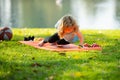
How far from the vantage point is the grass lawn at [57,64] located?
26.1ft

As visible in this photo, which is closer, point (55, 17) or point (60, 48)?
point (60, 48)

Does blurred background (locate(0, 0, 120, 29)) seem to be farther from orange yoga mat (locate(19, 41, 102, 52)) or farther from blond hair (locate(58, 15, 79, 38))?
orange yoga mat (locate(19, 41, 102, 52))

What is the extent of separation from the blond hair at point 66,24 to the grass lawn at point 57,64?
3.37 ft

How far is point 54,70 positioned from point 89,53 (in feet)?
7.32

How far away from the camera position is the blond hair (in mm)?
→ 11672

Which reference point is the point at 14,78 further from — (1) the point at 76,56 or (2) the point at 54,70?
(1) the point at 76,56

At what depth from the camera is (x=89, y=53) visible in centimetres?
1049

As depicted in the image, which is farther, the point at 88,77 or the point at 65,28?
the point at 65,28

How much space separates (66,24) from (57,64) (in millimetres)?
2805

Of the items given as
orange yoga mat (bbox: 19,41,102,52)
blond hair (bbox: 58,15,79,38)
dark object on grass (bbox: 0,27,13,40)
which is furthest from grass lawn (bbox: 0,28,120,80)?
dark object on grass (bbox: 0,27,13,40)

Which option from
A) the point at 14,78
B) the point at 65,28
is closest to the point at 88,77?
the point at 14,78

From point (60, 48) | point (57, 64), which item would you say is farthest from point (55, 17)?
point (57, 64)

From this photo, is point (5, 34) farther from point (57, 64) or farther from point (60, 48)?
point (57, 64)

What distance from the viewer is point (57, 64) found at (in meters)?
9.09
